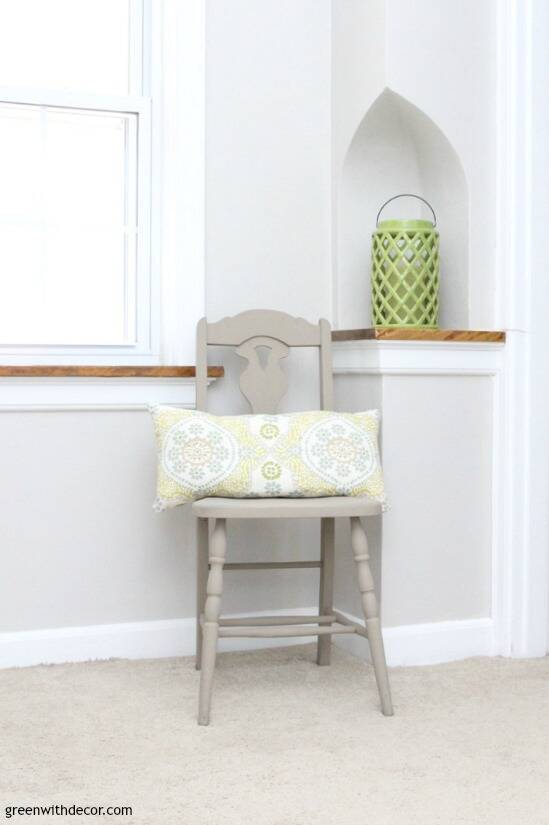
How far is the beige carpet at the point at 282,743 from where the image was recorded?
2.03m

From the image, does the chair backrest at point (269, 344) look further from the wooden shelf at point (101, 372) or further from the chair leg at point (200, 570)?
the chair leg at point (200, 570)

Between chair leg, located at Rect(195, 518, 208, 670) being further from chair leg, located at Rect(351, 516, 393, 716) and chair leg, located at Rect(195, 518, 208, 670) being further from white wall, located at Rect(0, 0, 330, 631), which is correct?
chair leg, located at Rect(351, 516, 393, 716)

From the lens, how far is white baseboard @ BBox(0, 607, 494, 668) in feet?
9.87

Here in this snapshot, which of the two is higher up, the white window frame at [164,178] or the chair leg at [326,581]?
the white window frame at [164,178]

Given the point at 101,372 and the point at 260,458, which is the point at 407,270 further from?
the point at 101,372

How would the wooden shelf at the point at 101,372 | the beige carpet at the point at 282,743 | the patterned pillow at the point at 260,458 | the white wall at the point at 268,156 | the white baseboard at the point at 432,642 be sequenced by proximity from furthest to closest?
the white wall at the point at 268,156 → the white baseboard at the point at 432,642 → the wooden shelf at the point at 101,372 → the patterned pillow at the point at 260,458 → the beige carpet at the point at 282,743

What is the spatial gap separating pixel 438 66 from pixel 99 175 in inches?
42.0

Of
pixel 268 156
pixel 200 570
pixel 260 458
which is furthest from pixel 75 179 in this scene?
pixel 200 570

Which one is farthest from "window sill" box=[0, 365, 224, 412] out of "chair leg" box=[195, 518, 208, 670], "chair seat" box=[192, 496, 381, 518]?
"chair seat" box=[192, 496, 381, 518]

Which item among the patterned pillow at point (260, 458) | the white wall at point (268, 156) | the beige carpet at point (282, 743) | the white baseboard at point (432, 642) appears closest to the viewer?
the beige carpet at point (282, 743)

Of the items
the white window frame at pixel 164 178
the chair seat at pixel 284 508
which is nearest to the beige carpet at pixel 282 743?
the chair seat at pixel 284 508

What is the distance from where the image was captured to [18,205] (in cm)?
310

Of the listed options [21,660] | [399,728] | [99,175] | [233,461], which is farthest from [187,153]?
[399,728]

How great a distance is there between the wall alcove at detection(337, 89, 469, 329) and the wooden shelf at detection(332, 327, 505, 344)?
116 mm
